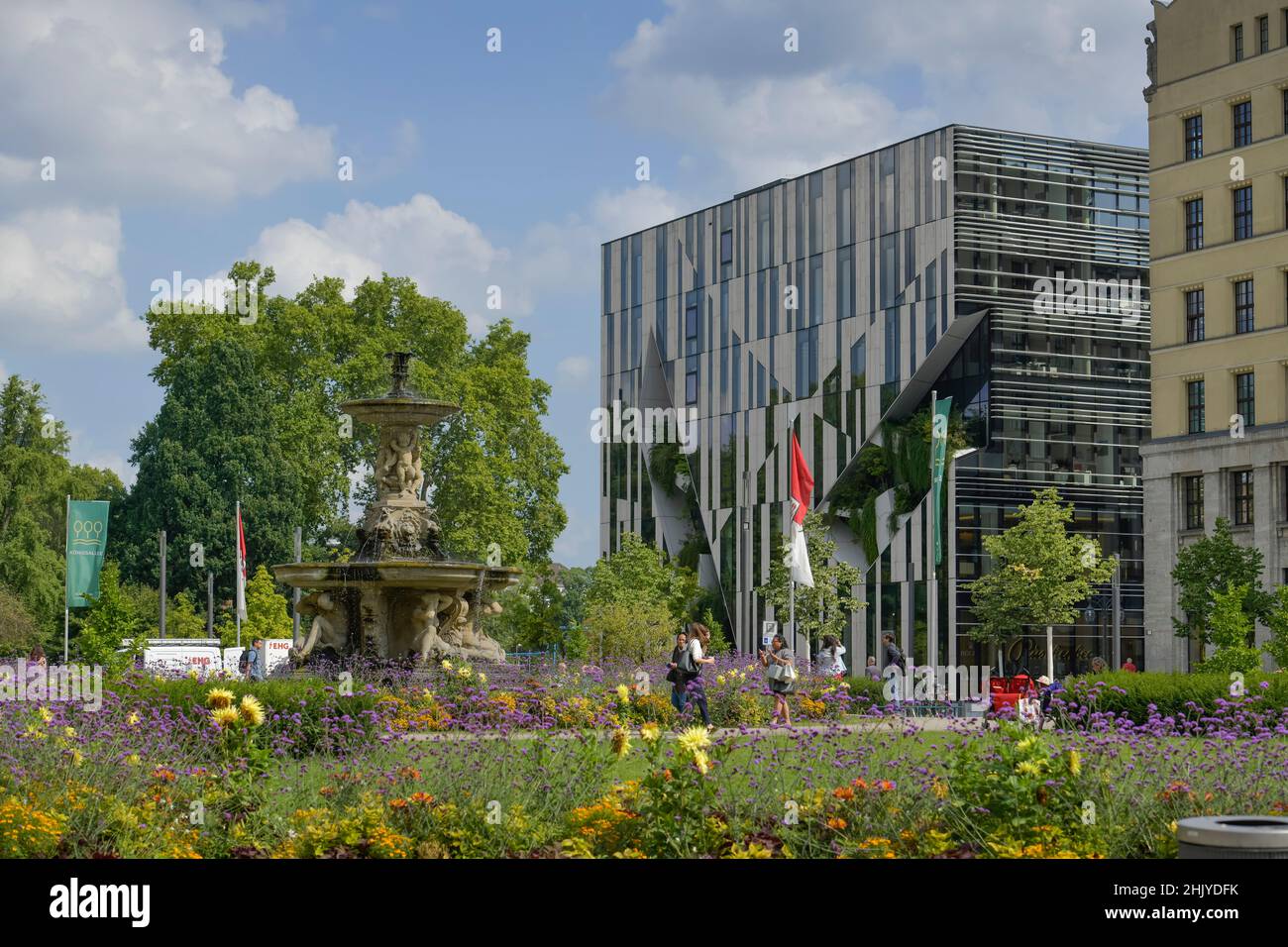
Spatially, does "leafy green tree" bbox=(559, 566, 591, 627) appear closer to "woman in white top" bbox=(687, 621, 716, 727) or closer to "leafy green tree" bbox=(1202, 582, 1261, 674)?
"leafy green tree" bbox=(1202, 582, 1261, 674)

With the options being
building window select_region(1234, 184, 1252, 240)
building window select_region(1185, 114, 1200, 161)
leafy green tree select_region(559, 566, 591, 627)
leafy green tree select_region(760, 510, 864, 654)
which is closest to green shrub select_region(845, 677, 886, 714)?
building window select_region(1234, 184, 1252, 240)

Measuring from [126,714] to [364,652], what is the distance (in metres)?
12.3

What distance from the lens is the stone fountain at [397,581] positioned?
2777 centimetres

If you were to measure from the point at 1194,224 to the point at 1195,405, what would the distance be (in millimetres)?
5848

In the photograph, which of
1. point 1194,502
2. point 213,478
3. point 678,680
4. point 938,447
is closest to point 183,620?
point 213,478

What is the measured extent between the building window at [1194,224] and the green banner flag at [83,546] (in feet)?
112

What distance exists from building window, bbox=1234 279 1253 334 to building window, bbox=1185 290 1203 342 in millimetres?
1304

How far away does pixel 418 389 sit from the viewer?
60.6 meters

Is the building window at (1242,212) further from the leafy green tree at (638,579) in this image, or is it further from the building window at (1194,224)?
the leafy green tree at (638,579)

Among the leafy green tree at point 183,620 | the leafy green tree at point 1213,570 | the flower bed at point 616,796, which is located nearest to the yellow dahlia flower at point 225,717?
the flower bed at point 616,796

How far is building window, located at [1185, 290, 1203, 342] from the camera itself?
56594mm

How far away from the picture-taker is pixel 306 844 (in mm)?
11008
